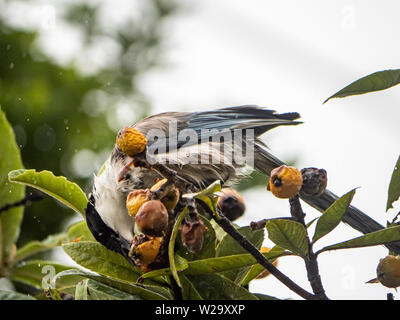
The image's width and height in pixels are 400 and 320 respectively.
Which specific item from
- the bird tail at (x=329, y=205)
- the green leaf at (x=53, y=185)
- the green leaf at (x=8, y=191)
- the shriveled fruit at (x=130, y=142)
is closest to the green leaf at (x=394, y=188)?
the bird tail at (x=329, y=205)

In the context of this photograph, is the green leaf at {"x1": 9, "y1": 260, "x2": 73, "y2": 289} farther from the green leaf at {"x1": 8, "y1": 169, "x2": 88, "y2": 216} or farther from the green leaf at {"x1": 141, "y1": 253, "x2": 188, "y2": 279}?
the green leaf at {"x1": 141, "y1": 253, "x2": 188, "y2": 279}

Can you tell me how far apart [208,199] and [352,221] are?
1.15 m

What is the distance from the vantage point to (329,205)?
299 cm

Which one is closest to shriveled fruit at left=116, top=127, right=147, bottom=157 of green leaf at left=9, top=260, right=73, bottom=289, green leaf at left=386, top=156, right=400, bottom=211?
green leaf at left=386, top=156, right=400, bottom=211

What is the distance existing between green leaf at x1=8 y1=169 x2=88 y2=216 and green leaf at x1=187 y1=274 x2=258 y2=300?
1.43 feet

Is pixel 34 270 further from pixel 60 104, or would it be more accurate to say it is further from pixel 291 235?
pixel 60 104

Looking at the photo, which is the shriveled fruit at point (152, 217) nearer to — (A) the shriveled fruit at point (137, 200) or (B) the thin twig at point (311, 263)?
(A) the shriveled fruit at point (137, 200)

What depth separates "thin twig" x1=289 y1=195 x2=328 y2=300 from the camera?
50.6 inches

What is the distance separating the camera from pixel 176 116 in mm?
A: 3898

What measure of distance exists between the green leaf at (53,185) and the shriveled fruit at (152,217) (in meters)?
0.40

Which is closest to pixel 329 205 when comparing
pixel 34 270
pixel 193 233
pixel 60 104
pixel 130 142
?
pixel 34 270
